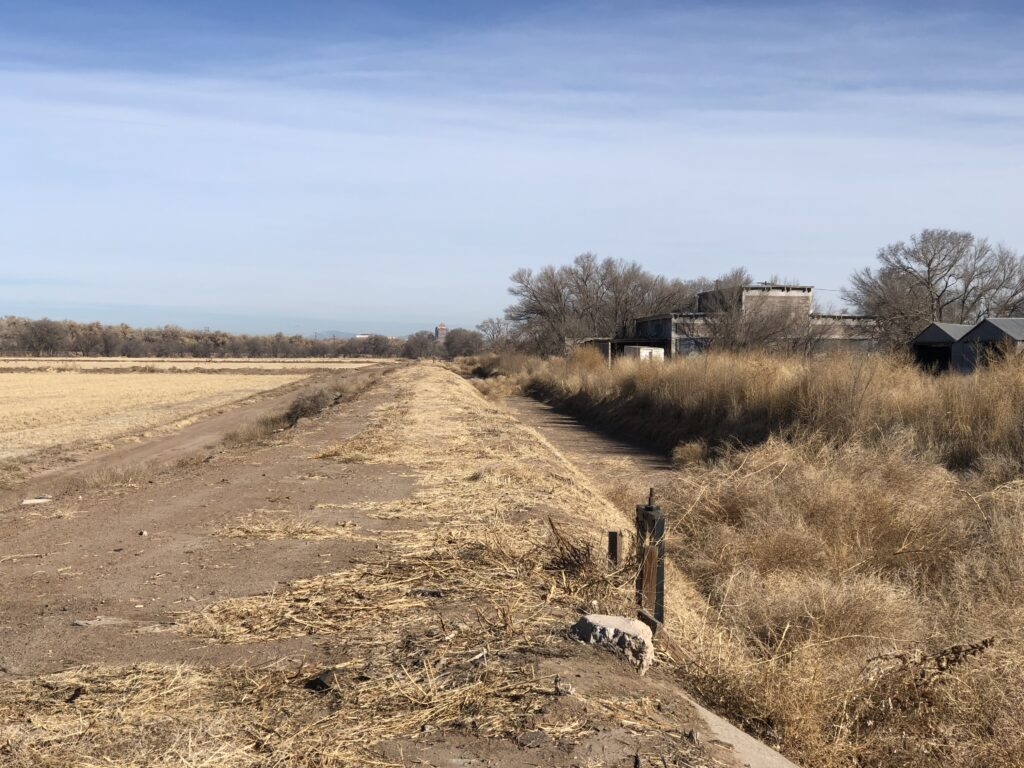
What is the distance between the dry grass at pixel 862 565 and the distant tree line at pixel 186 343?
122 m

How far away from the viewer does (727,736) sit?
13.4 ft

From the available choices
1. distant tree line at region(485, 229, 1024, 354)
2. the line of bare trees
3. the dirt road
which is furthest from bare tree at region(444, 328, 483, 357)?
the dirt road

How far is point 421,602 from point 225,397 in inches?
1791

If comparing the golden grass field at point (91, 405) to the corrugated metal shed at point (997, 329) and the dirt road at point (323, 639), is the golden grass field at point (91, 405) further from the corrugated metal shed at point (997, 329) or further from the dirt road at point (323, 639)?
the corrugated metal shed at point (997, 329)

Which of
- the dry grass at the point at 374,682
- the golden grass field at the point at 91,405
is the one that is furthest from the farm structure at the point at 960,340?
the golden grass field at the point at 91,405

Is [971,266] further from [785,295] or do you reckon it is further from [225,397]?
[225,397]

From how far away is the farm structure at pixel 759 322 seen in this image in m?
38.8

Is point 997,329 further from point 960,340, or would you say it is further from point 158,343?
point 158,343

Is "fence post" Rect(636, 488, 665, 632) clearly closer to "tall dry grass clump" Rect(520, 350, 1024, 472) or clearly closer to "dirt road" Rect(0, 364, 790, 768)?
"dirt road" Rect(0, 364, 790, 768)

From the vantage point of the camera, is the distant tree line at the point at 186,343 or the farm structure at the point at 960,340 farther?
the distant tree line at the point at 186,343

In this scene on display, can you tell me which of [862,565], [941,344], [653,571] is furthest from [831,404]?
[941,344]

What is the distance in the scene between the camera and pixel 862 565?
342 inches

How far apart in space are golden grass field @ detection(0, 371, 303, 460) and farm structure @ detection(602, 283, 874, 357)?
24.7 m

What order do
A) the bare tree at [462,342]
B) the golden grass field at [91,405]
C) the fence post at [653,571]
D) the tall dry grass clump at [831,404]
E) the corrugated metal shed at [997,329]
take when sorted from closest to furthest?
the fence post at [653,571] < the tall dry grass clump at [831,404] < the corrugated metal shed at [997,329] < the golden grass field at [91,405] < the bare tree at [462,342]
